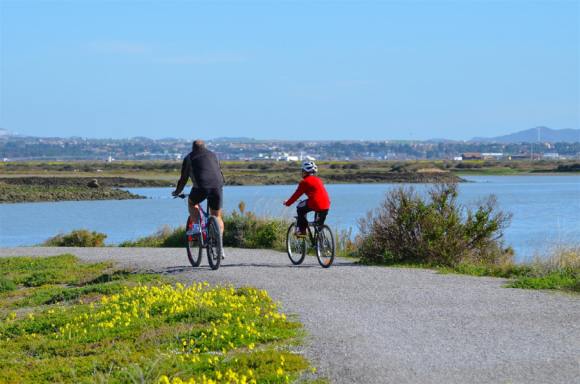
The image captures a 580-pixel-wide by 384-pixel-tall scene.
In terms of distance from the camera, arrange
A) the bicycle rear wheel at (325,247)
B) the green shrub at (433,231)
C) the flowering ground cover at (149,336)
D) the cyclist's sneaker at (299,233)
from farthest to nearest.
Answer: the green shrub at (433,231) → the cyclist's sneaker at (299,233) → the bicycle rear wheel at (325,247) → the flowering ground cover at (149,336)

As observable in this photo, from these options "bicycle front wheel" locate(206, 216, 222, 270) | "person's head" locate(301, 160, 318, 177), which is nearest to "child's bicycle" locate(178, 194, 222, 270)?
"bicycle front wheel" locate(206, 216, 222, 270)

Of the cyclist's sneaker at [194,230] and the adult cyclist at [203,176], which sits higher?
the adult cyclist at [203,176]

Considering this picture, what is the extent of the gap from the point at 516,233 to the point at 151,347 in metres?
23.6

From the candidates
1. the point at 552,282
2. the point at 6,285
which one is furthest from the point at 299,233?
the point at 6,285

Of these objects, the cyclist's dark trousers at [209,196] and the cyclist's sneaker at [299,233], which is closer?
the cyclist's dark trousers at [209,196]

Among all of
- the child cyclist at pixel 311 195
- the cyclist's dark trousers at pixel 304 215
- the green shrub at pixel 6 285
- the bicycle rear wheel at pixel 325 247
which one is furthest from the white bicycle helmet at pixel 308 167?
the green shrub at pixel 6 285

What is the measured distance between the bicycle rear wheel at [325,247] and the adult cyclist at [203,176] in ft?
5.84

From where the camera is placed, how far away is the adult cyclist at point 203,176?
51.8ft

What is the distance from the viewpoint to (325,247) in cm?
1664

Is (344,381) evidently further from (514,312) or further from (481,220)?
(481,220)

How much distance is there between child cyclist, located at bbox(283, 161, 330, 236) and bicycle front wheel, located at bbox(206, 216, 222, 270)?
1.39 metres

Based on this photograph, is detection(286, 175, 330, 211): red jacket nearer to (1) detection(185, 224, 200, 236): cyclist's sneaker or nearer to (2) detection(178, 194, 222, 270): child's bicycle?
(2) detection(178, 194, 222, 270): child's bicycle

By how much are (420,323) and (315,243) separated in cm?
610

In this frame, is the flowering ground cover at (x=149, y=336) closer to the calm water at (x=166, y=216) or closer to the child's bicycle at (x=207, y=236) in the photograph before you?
the child's bicycle at (x=207, y=236)
